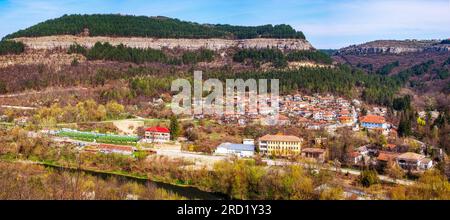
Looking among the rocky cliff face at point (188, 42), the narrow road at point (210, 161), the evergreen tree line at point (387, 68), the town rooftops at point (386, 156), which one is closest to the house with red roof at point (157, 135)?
the narrow road at point (210, 161)

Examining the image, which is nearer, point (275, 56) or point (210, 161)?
point (210, 161)

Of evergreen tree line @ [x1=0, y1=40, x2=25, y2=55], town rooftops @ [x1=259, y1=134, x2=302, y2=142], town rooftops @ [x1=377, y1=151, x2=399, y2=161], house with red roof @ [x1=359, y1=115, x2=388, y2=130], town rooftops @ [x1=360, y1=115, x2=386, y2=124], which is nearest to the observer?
town rooftops @ [x1=377, y1=151, x2=399, y2=161]

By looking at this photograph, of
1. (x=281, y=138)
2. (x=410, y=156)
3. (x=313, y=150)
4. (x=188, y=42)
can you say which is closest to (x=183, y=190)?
(x=313, y=150)

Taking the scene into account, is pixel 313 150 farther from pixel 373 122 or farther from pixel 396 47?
pixel 396 47

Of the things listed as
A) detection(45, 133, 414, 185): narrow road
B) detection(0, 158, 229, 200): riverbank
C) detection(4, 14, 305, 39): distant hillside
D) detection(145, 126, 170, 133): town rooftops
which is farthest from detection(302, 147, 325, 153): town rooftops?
detection(4, 14, 305, 39): distant hillside

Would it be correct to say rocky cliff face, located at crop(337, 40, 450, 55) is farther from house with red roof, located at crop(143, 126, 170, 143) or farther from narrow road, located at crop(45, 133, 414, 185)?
narrow road, located at crop(45, 133, 414, 185)

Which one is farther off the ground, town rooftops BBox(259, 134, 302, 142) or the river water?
town rooftops BBox(259, 134, 302, 142)
